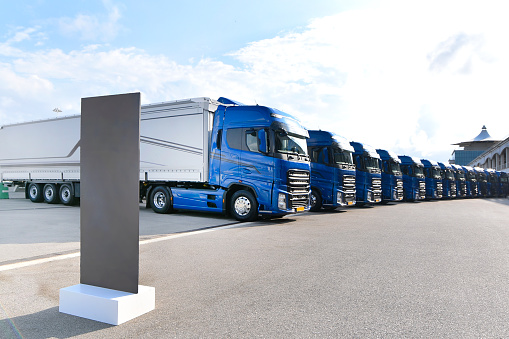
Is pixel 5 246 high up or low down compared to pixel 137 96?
down

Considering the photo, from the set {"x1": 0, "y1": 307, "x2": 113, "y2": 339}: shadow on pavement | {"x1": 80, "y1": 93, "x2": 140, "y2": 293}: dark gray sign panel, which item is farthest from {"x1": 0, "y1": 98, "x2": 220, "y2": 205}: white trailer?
{"x1": 0, "y1": 307, "x2": 113, "y2": 339}: shadow on pavement

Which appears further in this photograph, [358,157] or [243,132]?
[358,157]

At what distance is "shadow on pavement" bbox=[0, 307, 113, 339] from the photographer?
3192 mm

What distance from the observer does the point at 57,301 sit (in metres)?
4.07

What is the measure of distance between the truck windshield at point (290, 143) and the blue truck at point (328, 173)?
10.7 ft

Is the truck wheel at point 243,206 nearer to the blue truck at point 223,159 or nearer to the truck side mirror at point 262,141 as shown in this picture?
the blue truck at point 223,159

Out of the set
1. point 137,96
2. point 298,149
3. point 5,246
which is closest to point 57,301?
point 137,96

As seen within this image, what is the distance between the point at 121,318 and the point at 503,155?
76195 millimetres

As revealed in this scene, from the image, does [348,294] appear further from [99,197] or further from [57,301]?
[57,301]

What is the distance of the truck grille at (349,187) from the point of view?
1540cm

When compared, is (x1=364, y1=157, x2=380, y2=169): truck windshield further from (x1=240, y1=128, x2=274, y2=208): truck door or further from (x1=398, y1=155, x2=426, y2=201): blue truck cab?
(x1=240, y1=128, x2=274, y2=208): truck door

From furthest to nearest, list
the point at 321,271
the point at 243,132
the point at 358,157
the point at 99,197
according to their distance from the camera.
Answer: the point at 358,157 < the point at 243,132 < the point at 321,271 < the point at 99,197

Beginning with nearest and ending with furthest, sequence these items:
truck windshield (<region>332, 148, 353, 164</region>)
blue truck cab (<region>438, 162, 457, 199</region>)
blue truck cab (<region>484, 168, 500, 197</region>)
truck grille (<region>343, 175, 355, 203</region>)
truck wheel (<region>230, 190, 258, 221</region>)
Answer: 1. truck wheel (<region>230, 190, 258, 221</region>)
2. truck windshield (<region>332, 148, 353, 164</region>)
3. truck grille (<region>343, 175, 355, 203</region>)
4. blue truck cab (<region>438, 162, 457, 199</region>)
5. blue truck cab (<region>484, 168, 500, 197</region>)

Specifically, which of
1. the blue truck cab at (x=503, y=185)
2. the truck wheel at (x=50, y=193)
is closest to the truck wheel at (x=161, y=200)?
the truck wheel at (x=50, y=193)
